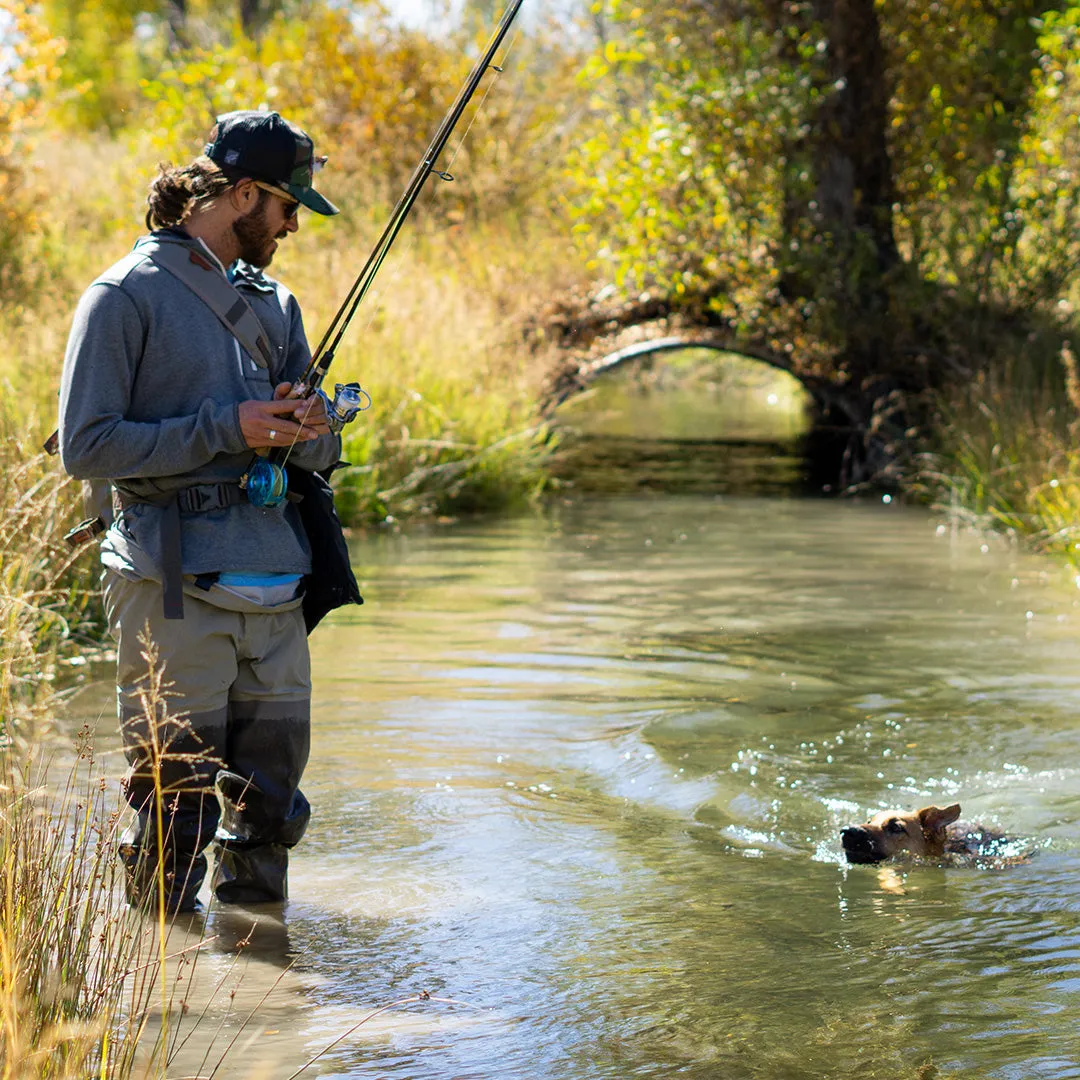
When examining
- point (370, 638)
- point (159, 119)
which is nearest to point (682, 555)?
point (370, 638)

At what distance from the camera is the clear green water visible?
438 centimetres

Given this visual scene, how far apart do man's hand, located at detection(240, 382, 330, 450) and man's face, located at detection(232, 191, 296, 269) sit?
45 cm

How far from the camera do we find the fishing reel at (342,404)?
473 centimetres

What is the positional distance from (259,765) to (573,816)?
73.2 inches

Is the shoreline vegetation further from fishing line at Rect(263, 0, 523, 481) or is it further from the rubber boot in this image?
fishing line at Rect(263, 0, 523, 481)

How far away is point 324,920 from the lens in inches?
207

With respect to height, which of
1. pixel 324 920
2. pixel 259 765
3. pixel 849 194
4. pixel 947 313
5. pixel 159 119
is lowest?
pixel 324 920

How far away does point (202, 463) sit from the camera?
4.56m

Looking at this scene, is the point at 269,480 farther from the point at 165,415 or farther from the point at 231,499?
the point at 165,415

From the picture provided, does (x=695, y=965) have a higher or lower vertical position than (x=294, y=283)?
lower

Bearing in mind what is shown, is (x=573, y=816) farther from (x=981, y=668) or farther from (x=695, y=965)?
(x=981, y=668)

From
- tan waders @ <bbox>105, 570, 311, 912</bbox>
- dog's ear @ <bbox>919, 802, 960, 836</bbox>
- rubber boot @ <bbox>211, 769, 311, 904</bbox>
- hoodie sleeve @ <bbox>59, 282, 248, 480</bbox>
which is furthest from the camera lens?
dog's ear @ <bbox>919, 802, 960, 836</bbox>

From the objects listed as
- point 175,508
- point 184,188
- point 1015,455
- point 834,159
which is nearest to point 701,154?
point 834,159

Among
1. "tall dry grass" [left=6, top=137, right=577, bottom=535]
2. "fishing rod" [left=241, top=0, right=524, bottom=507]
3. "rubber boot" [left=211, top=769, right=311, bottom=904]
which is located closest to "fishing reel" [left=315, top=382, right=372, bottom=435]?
"fishing rod" [left=241, top=0, right=524, bottom=507]
